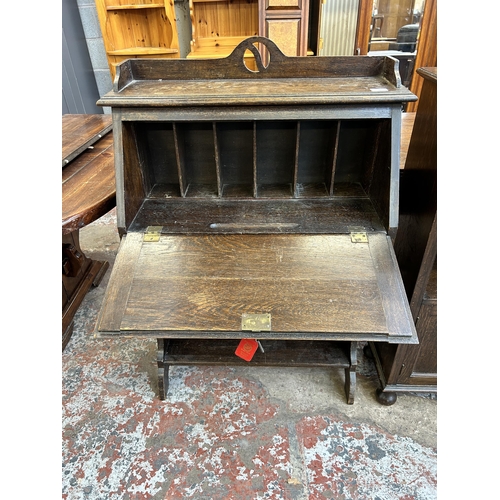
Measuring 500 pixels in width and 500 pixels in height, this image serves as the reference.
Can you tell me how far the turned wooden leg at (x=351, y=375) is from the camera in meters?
1.66

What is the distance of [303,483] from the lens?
1.47 m

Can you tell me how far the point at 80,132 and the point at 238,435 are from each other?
79.1 inches

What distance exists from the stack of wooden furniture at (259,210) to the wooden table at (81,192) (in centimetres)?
22

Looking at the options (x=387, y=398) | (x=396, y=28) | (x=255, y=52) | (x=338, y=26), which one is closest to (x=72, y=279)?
(x=255, y=52)

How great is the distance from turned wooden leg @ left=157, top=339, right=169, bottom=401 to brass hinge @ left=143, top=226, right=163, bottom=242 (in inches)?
20.9

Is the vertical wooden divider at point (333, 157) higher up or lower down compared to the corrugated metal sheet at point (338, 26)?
lower down

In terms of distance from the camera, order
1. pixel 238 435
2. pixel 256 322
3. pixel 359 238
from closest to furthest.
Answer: pixel 256 322 → pixel 359 238 → pixel 238 435

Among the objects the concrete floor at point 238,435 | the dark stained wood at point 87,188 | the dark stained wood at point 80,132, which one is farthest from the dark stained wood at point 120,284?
the dark stained wood at point 80,132

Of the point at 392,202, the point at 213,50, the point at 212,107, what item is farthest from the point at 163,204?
the point at 213,50

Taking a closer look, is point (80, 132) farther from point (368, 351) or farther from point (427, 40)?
point (427, 40)

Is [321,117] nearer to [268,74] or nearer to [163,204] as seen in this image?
[268,74]

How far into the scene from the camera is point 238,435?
164cm

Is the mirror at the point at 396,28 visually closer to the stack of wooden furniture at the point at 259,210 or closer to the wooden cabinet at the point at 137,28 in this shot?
the wooden cabinet at the point at 137,28

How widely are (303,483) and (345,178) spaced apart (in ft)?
4.30
